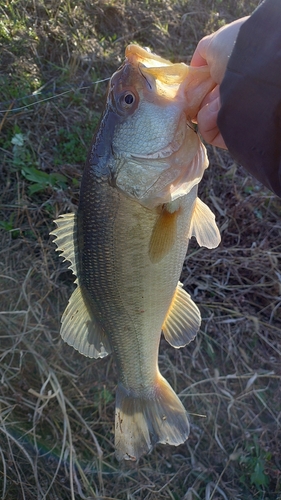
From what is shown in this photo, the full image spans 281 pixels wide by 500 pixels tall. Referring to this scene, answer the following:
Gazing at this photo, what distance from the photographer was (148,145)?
1530mm

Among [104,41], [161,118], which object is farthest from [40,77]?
[161,118]

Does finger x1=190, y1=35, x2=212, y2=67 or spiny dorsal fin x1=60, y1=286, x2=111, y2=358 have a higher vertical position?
→ finger x1=190, y1=35, x2=212, y2=67

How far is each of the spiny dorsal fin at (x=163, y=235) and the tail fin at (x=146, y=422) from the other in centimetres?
80

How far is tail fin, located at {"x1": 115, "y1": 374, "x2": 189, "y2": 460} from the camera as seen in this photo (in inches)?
79.5

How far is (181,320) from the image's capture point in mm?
2021

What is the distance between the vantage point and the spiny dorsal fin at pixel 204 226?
1865 millimetres

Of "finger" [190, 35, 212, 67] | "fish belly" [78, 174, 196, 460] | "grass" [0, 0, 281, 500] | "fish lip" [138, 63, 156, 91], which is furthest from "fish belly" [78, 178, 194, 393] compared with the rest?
"grass" [0, 0, 281, 500]

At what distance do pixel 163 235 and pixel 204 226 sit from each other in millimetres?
328

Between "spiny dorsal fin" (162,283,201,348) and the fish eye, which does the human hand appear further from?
"spiny dorsal fin" (162,283,201,348)

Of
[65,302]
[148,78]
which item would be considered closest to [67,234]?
[148,78]

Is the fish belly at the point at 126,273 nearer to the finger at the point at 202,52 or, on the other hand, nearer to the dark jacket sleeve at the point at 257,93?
the dark jacket sleeve at the point at 257,93

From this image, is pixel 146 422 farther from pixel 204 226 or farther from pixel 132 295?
pixel 204 226

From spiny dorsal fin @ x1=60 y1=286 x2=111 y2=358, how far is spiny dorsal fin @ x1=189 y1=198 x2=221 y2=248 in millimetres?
624

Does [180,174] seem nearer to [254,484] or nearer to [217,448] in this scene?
[217,448]
